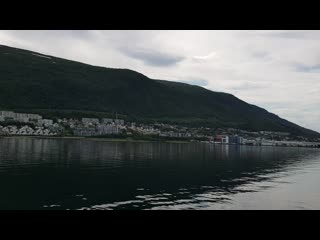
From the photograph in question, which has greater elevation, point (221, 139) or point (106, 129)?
point (106, 129)

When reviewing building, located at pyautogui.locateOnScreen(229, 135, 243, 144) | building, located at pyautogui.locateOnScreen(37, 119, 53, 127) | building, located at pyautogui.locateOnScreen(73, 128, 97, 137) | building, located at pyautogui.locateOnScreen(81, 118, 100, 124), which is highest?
building, located at pyautogui.locateOnScreen(81, 118, 100, 124)

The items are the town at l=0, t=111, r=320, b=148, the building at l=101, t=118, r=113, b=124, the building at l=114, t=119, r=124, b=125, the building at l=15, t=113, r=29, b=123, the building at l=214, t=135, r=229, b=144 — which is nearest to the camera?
the town at l=0, t=111, r=320, b=148

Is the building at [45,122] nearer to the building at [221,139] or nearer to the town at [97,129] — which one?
the town at [97,129]

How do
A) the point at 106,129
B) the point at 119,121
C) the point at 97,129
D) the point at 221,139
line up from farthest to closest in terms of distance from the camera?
1. the point at 119,121
2. the point at 221,139
3. the point at 97,129
4. the point at 106,129

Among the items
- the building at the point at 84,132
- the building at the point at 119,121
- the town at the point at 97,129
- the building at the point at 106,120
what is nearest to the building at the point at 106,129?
the town at the point at 97,129

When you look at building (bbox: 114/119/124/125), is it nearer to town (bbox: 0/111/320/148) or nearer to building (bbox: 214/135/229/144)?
town (bbox: 0/111/320/148)

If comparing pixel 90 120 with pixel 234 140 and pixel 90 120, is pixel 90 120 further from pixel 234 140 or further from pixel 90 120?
pixel 234 140

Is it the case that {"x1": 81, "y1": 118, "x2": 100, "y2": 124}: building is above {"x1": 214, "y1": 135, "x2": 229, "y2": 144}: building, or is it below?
above

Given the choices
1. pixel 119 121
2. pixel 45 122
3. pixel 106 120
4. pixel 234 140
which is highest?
pixel 106 120

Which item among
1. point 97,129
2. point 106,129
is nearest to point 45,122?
point 97,129

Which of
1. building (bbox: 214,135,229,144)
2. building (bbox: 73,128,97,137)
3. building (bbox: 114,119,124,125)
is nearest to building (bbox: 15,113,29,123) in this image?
building (bbox: 73,128,97,137)

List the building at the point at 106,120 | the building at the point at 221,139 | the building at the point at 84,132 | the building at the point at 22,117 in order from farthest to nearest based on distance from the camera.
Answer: the building at the point at 221,139 → the building at the point at 106,120 → the building at the point at 22,117 → the building at the point at 84,132
